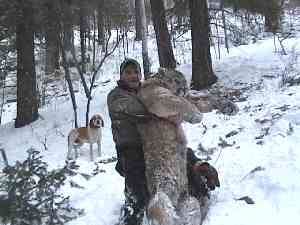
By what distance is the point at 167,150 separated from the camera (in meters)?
4.97

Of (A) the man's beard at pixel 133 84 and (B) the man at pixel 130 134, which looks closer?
(B) the man at pixel 130 134

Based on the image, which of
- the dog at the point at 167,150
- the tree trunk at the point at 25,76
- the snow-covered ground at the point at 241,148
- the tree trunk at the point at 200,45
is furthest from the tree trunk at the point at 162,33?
the dog at the point at 167,150

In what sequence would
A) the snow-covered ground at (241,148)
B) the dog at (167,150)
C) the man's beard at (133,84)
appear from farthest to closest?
1. the snow-covered ground at (241,148)
2. the man's beard at (133,84)
3. the dog at (167,150)

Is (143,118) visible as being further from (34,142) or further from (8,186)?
(34,142)

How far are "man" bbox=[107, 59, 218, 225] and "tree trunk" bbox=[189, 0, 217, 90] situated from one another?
7526 millimetres

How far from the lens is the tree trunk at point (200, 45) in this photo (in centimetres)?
1266

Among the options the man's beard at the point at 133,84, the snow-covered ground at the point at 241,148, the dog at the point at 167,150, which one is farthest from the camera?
the snow-covered ground at the point at 241,148

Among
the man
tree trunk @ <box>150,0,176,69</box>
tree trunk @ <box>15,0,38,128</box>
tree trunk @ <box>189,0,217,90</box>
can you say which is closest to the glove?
the man

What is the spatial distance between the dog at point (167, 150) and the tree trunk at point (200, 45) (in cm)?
785

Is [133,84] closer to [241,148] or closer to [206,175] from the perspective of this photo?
[206,175]

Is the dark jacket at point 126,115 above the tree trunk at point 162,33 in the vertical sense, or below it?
below

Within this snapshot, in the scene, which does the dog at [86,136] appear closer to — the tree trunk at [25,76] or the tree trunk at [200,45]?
the tree trunk at [200,45]

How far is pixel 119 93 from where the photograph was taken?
5.16m

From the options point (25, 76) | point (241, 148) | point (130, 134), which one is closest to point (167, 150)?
point (130, 134)
